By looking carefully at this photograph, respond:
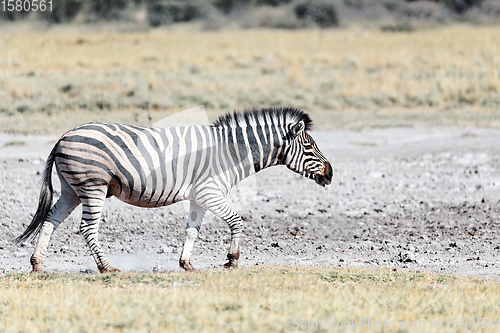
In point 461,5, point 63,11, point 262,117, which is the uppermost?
point 461,5

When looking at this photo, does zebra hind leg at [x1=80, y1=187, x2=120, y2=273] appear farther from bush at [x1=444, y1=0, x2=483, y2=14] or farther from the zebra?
bush at [x1=444, y1=0, x2=483, y2=14]

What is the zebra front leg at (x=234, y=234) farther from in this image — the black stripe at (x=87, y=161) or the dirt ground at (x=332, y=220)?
the black stripe at (x=87, y=161)

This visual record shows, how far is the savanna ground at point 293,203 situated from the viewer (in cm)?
591

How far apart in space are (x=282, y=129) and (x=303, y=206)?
165 inches

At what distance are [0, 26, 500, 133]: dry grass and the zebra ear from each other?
8.87m

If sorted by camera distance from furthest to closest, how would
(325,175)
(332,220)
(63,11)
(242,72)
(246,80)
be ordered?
(63,11), (242,72), (246,80), (332,220), (325,175)

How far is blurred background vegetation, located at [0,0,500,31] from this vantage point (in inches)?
1976

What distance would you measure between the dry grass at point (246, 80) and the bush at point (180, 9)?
18.0 meters

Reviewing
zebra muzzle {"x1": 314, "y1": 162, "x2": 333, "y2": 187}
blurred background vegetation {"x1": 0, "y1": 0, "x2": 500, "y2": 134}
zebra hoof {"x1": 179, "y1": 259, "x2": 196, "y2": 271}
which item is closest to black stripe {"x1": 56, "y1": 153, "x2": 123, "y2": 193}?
zebra hoof {"x1": 179, "y1": 259, "x2": 196, "y2": 271}

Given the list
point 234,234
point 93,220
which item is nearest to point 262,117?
point 234,234

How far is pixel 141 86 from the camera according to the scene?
23.9m

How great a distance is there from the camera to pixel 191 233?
26.5 feet

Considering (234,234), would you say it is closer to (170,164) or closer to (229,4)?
(170,164)

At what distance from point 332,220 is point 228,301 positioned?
19.4ft
